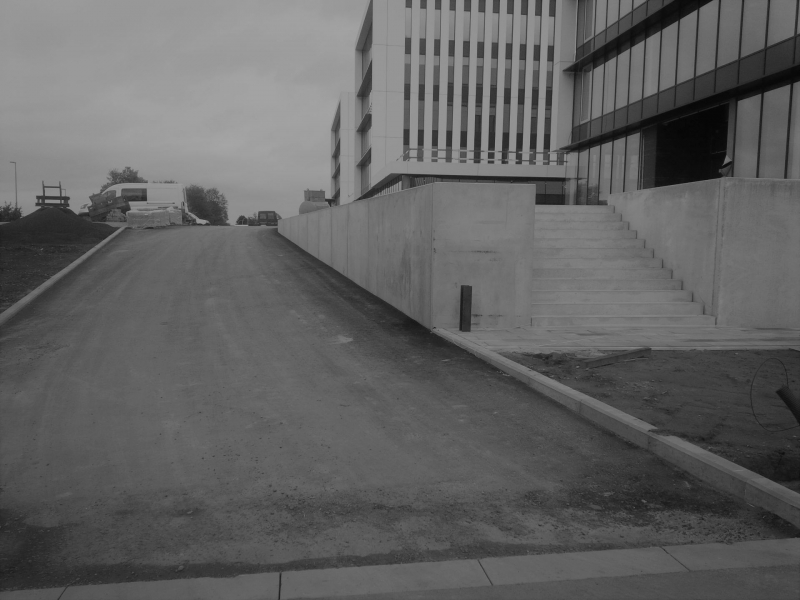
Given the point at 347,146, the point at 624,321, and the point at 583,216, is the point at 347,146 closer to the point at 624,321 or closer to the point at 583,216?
the point at 583,216

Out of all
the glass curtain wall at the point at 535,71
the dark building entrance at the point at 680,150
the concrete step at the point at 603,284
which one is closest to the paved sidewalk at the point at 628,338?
the concrete step at the point at 603,284

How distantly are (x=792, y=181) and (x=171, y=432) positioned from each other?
39.7 feet

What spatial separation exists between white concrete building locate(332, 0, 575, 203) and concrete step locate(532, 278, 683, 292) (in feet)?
107

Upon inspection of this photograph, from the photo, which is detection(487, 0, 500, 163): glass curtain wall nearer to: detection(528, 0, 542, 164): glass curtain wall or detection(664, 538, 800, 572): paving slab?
detection(528, 0, 542, 164): glass curtain wall

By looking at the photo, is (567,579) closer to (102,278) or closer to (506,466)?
(506,466)

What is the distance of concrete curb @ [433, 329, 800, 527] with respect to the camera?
4.38 m

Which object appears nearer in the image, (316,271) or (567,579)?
(567,579)

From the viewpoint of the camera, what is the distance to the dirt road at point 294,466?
3.96 meters

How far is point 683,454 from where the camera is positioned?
5.21 m

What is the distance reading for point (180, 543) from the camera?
13.0 feet

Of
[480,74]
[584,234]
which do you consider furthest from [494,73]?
[584,234]

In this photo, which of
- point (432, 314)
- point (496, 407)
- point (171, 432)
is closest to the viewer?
point (171, 432)

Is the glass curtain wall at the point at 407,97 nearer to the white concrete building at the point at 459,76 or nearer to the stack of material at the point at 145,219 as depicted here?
the white concrete building at the point at 459,76

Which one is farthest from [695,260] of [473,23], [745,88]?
[473,23]
